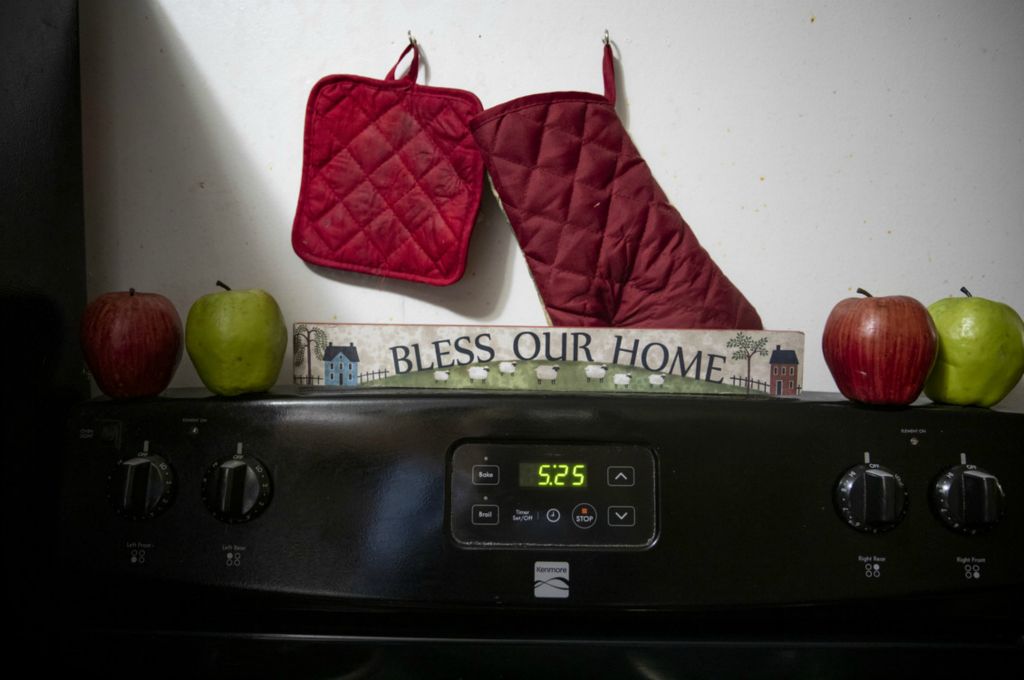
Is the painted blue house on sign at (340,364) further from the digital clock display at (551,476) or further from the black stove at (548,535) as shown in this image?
the digital clock display at (551,476)

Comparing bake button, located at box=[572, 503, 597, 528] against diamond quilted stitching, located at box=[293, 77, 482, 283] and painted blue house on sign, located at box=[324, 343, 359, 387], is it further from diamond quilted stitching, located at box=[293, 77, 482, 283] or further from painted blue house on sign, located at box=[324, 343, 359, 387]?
diamond quilted stitching, located at box=[293, 77, 482, 283]

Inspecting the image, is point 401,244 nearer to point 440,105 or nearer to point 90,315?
point 440,105

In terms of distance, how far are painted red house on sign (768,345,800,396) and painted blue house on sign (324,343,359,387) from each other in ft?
1.24

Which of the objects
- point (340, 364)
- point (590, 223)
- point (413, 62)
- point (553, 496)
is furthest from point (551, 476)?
point (413, 62)

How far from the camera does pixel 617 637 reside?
47 cm

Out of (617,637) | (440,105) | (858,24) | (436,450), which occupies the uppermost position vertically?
(858,24)

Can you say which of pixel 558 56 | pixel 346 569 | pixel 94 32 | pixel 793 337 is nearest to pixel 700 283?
pixel 793 337

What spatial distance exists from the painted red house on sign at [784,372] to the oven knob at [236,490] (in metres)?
0.44

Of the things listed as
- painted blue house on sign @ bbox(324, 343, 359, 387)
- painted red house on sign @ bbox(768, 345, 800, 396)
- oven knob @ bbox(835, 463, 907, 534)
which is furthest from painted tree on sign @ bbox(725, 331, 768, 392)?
painted blue house on sign @ bbox(324, 343, 359, 387)

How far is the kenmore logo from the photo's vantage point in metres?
0.47

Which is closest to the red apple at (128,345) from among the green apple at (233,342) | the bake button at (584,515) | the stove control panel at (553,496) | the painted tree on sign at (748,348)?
the green apple at (233,342)

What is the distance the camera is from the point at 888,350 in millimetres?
515

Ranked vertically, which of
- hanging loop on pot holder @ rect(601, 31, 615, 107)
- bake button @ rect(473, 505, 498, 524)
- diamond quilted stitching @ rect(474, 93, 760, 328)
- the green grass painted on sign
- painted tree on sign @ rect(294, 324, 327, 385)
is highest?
hanging loop on pot holder @ rect(601, 31, 615, 107)

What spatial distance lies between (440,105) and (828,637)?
2.24ft
